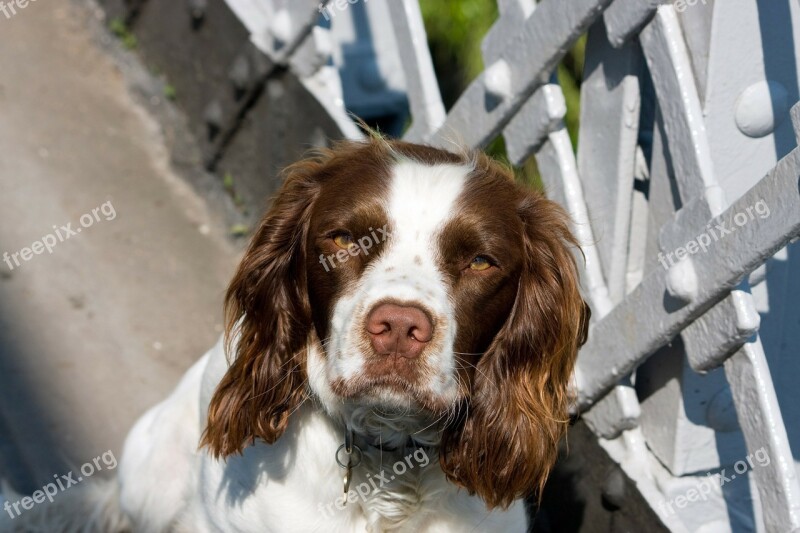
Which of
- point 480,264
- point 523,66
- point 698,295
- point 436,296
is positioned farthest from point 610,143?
point 436,296

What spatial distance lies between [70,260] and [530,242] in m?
2.44

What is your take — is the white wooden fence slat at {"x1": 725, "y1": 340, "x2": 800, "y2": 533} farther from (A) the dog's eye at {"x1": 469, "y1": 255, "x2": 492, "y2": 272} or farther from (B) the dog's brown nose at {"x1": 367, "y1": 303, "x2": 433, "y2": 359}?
(B) the dog's brown nose at {"x1": 367, "y1": 303, "x2": 433, "y2": 359}

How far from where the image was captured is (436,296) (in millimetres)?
2502

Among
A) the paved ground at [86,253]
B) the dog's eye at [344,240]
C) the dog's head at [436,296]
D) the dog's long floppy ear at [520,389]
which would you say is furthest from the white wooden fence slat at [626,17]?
the paved ground at [86,253]

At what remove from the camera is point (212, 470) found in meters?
3.03

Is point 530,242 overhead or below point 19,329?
below

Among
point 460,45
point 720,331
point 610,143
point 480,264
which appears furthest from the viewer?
point 460,45

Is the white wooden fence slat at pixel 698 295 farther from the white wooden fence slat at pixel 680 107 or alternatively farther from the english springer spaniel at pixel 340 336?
the english springer spaniel at pixel 340 336

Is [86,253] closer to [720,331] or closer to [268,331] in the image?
[268,331]

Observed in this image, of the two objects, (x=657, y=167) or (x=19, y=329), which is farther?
(x=19, y=329)

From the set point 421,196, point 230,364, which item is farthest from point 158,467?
point 421,196

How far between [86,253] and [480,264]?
2473mm

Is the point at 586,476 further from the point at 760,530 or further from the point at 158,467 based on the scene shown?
the point at 158,467

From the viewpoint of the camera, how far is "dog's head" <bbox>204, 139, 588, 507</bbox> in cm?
261
